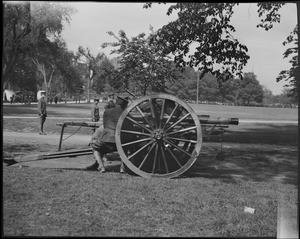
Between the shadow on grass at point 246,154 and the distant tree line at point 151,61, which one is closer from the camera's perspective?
the distant tree line at point 151,61

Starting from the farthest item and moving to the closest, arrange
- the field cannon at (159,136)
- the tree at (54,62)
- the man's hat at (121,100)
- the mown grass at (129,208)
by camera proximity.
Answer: the field cannon at (159,136)
the man's hat at (121,100)
the tree at (54,62)
the mown grass at (129,208)

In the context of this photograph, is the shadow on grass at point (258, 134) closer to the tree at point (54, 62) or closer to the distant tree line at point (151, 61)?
the distant tree line at point (151, 61)

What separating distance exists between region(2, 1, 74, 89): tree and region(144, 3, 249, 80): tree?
1.22 m

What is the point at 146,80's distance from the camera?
445cm

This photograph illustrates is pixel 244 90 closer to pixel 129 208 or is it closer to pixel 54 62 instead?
pixel 129 208

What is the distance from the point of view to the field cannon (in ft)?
17.2

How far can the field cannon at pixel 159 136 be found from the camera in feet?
→ 17.2

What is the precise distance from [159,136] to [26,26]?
100 inches

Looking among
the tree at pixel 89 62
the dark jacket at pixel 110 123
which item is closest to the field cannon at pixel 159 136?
the dark jacket at pixel 110 123

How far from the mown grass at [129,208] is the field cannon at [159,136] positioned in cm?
57

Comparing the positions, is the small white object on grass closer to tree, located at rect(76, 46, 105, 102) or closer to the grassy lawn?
the grassy lawn

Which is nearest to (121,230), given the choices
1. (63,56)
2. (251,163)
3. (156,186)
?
(156,186)

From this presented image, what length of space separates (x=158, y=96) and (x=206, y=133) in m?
1.27

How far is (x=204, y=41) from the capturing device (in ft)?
13.6
